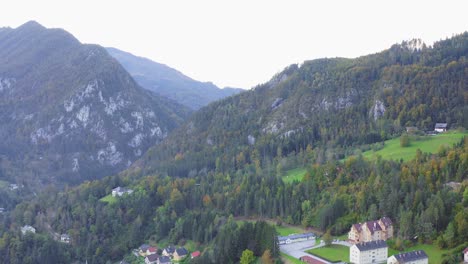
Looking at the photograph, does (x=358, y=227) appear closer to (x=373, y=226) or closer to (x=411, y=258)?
(x=373, y=226)

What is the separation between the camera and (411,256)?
52.9m

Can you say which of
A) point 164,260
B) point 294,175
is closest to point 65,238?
point 164,260

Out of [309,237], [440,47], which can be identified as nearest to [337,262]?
[309,237]

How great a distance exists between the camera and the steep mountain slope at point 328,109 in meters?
114

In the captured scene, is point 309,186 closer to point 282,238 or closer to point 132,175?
point 282,238

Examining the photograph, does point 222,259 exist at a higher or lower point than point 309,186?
lower

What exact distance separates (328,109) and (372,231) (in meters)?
79.6

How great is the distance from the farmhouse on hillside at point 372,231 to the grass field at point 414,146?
79.8ft

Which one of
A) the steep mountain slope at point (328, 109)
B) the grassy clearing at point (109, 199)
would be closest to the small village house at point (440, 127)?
the steep mountain slope at point (328, 109)

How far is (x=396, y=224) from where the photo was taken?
65688 mm

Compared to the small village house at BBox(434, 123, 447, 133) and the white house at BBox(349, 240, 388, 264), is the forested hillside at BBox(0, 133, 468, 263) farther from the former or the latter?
the small village house at BBox(434, 123, 447, 133)

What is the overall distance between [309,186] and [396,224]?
1936 centimetres

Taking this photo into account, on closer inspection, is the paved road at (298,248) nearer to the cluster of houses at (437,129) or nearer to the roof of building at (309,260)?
the roof of building at (309,260)

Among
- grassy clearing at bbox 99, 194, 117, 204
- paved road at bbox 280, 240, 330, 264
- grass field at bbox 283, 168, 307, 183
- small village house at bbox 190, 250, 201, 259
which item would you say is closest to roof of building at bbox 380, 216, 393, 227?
paved road at bbox 280, 240, 330, 264
